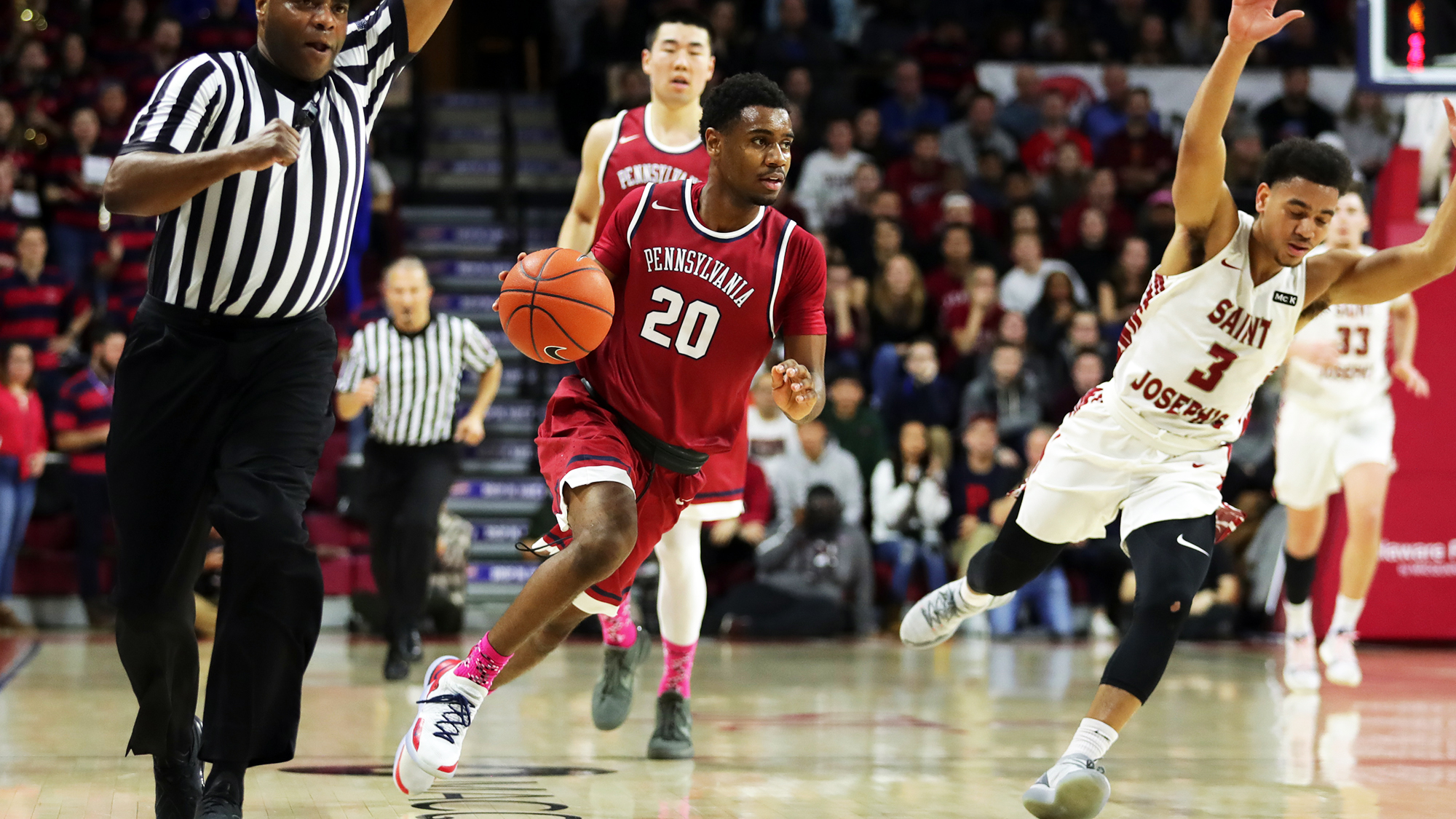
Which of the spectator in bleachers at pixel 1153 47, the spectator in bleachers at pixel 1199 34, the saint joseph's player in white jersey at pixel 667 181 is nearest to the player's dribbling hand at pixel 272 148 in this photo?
the saint joseph's player in white jersey at pixel 667 181

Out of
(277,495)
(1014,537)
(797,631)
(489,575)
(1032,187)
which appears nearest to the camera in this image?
(277,495)

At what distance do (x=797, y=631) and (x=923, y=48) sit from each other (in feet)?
22.1

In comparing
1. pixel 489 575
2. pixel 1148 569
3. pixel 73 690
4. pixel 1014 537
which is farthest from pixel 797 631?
pixel 1148 569

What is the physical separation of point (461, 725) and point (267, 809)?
0.63m

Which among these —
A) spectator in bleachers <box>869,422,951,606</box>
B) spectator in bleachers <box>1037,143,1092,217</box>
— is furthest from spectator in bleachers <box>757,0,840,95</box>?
spectator in bleachers <box>869,422,951,606</box>

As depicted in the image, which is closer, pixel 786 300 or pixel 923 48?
pixel 786 300

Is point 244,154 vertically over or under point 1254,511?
over

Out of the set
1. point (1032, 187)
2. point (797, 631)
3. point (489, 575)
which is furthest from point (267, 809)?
point (1032, 187)

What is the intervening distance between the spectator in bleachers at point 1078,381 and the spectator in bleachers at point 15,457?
716 cm

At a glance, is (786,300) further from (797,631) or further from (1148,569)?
(797,631)

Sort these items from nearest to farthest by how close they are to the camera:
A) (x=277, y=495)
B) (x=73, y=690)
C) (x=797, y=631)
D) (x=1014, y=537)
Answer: (x=277, y=495) < (x=1014, y=537) < (x=73, y=690) < (x=797, y=631)

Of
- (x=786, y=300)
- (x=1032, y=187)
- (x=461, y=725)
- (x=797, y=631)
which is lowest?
(x=797, y=631)

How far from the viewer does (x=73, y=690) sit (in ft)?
23.1

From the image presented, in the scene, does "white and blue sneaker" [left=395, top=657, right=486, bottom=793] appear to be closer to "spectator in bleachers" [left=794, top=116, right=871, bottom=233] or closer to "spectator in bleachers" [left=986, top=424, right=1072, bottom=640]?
"spectator in bleachers" [left=986, top=424, right=1072, bottom=640]
